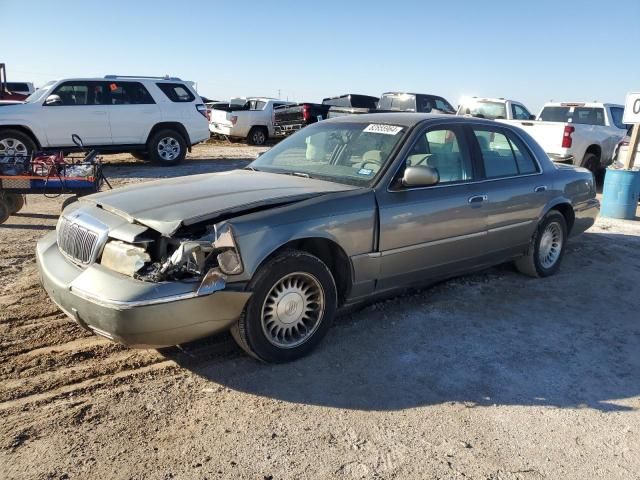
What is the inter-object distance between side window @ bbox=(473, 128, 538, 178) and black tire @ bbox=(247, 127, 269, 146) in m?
15.6

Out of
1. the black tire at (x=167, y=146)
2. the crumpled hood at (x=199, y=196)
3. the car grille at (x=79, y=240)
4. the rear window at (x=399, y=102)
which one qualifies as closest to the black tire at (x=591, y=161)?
the rear window at (x=399, y=102)

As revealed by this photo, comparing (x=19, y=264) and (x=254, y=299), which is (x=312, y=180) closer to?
(x=254, y=299)

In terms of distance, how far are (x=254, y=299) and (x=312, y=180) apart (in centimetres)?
126

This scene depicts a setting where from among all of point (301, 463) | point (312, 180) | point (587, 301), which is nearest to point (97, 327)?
point (301, 463)

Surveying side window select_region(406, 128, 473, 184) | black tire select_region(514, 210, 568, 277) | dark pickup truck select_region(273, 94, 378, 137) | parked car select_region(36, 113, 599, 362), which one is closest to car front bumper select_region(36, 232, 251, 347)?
parked car select_region(36, 113, 599, 362)

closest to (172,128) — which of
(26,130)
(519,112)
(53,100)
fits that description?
(53,100)

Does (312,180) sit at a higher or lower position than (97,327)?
higher

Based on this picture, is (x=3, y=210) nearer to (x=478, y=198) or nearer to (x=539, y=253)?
(x=478, y=198)

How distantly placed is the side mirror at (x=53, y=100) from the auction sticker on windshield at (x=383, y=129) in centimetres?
909

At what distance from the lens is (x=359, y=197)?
13.3 feet

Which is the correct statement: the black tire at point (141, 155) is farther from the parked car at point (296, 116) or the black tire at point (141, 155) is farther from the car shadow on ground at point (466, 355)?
the car shadow on ground at point (466, 355)

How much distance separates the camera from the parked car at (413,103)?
1649 cm

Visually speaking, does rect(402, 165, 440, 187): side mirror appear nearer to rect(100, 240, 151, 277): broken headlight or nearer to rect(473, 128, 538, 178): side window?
rect(473, 128, 538, 178): side window

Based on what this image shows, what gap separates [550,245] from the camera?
605cm
